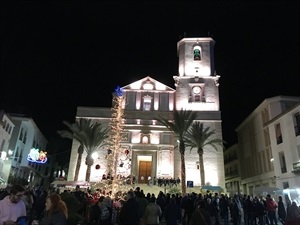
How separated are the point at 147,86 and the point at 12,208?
1261 inches

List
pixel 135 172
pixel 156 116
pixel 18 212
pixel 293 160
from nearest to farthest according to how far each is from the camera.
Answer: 1. pixel 18 212
2. pixel 293 160
3. pixel 135 172
4. pixel 156 116

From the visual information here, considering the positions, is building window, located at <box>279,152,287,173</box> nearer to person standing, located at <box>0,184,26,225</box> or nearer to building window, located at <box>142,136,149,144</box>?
building window, located at <box>142,136,149,144</box>

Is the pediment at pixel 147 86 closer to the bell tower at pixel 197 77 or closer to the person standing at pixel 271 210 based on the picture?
the bell tower at pixel 197 77

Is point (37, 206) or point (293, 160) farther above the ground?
point (293, 160)

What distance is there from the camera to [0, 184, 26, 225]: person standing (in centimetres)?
457

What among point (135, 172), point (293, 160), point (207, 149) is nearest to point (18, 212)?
point (293, 160)

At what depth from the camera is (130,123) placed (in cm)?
3322

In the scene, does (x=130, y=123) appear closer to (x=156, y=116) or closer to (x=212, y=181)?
(x=156, y=116)

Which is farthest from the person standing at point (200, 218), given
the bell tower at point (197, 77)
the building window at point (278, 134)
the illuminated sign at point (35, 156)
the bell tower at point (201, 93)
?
the illuminated sign at point (35, 156)

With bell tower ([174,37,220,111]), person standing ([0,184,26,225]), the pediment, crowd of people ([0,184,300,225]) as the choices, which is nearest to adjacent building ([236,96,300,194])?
bell tower ([174,37,220,111])

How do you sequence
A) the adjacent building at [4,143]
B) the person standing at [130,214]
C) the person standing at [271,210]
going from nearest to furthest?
the person standing at [130,214] → the person standing at [271,210] → the adjacent building at [4,143]

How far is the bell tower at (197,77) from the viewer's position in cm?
3503

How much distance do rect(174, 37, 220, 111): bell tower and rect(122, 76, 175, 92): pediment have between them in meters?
1.98

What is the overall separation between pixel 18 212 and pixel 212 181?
94.6 feet
